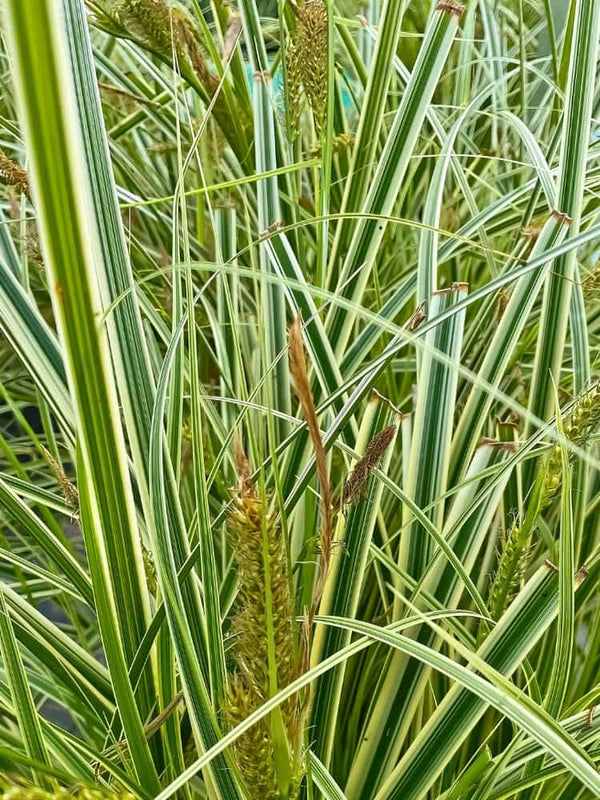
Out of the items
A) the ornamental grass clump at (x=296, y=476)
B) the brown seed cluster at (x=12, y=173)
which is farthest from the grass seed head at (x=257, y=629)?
the brown seed cluster at (x=12, y=173)

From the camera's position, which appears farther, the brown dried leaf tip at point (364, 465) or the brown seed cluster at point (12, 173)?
the brown seed cluster at point (12, 173)

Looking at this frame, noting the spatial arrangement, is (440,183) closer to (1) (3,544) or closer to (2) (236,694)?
(2) (236,694)

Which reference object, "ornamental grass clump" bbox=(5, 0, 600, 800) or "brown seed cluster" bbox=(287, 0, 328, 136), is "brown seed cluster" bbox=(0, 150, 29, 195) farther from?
"brown seed cluster" bbox=(287, 0, 328, 136)

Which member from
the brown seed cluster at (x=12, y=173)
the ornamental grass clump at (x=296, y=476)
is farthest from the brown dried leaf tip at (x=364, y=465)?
the brown seed cluster at (x=12, y=173)

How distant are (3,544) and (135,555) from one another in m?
0.46

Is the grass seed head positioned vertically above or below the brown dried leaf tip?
below

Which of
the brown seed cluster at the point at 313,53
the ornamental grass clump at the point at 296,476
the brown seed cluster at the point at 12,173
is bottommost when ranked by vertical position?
the ornamental grass clump at the point at 296,476

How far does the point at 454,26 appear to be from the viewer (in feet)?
1.49

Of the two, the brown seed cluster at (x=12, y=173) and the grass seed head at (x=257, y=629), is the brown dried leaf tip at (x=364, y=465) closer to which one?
the grass seed head at (x=257, y=629)

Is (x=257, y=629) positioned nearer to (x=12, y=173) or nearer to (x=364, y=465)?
(x=364, y=465)

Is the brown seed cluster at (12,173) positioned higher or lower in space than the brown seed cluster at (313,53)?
lower

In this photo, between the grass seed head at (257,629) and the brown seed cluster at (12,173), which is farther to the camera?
the brown seed cluster at (12,173)

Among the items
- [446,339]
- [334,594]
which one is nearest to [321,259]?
[446,339]

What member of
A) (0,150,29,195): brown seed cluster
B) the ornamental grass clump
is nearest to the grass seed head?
the ornamental grass clump
